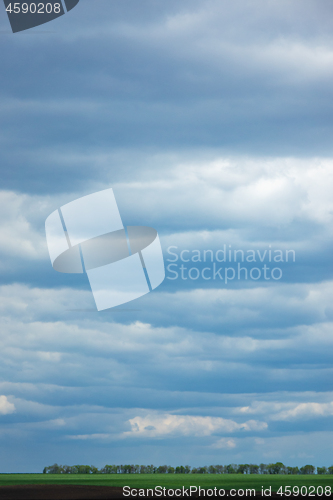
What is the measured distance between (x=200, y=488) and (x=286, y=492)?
13.9 m

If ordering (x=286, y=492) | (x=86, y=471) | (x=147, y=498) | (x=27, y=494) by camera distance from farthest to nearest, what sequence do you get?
1. (x=86, y=471)
2. (x=286, y=492)
3. (x=27, y=494)
4. (x=147, y=498)

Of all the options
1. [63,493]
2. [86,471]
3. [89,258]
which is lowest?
[86,471]

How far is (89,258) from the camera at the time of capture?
82750 mm

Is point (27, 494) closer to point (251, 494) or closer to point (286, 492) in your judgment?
point (251, 494)

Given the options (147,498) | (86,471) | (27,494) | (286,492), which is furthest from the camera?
(86,471)

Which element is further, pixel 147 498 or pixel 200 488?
pixel 200 488

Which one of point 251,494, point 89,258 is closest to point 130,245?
point 89,258

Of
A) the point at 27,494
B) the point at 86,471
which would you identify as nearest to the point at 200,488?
the point at 27,494

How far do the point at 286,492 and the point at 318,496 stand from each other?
6.43 metres

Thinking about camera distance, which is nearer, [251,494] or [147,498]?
[147,498]

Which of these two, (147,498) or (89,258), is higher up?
(89,258)

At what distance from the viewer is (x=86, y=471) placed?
146500 mm

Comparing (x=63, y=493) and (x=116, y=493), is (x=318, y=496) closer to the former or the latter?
(x=116, y=493)

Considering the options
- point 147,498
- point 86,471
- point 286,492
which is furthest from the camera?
point 86,471
